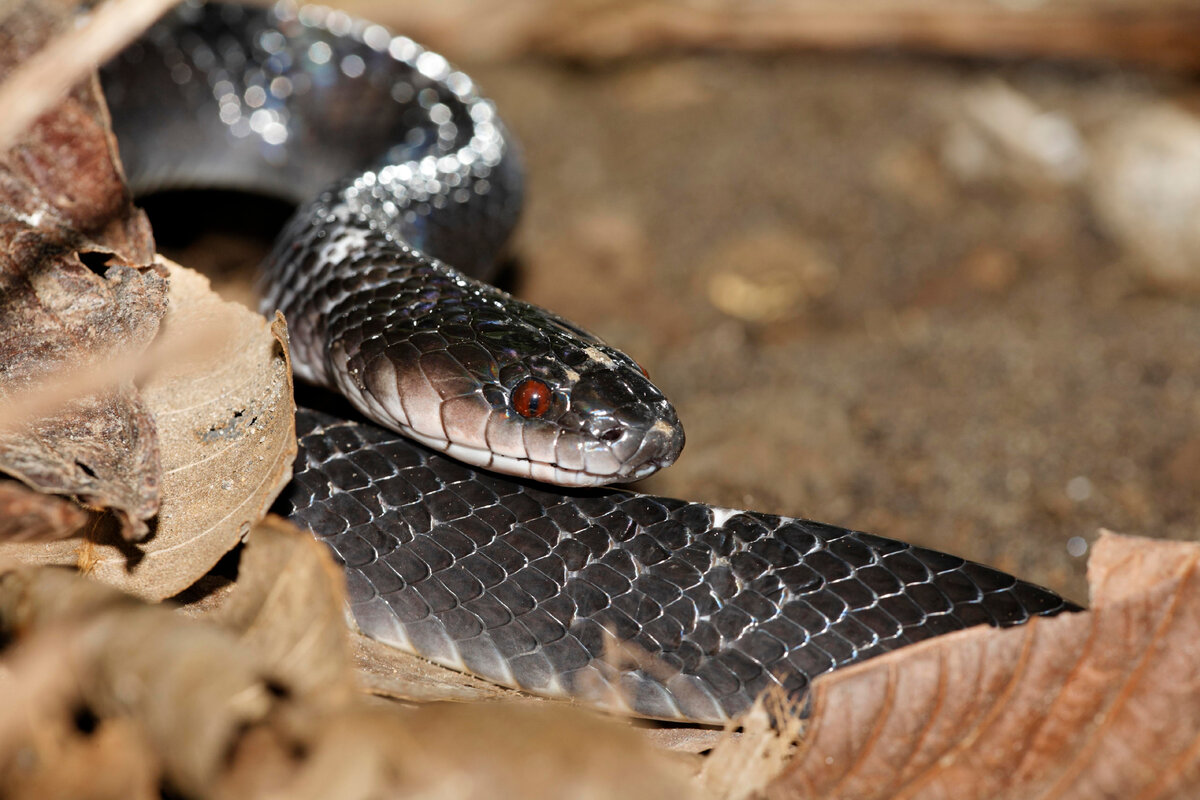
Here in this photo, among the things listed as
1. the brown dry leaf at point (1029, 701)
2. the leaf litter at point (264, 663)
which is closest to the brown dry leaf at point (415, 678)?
the leaf litter at point (264, 663)

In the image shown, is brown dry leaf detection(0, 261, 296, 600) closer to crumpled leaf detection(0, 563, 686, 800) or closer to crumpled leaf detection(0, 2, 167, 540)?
crumpled leaf detection(0, 2, 167, 540)

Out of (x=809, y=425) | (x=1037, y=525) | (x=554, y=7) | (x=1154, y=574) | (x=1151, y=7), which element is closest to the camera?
(x=1154, y=574)

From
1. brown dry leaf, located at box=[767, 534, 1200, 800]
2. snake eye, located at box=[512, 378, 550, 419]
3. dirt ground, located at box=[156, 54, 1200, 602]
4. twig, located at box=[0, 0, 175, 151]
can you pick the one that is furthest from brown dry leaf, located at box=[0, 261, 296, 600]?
dirt ground, located at box=[156, 54, 1200, 602]

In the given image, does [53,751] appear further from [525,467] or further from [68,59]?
[525,467]

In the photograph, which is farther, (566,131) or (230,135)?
(566,131)

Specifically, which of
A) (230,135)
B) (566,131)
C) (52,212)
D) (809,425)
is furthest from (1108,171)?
(52,212)

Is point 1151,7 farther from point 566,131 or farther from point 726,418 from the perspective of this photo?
point 726,418

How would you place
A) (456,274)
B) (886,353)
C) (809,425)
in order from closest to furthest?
(456,274), (809,425), (886,353)
